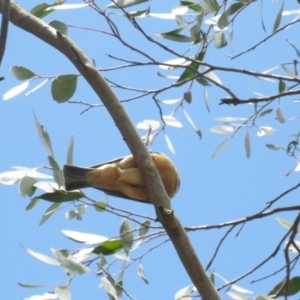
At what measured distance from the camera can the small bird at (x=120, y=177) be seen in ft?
5.17

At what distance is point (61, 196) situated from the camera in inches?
59.8

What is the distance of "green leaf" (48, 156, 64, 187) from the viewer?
4.78ft

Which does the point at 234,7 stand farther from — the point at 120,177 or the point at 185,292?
the point at 185,292

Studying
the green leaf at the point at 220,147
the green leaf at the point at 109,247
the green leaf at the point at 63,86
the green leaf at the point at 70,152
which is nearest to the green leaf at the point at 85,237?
the green leaf at the point at 109,247

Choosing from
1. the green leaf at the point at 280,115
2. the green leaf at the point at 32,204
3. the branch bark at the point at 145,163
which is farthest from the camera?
the green leaf at the point at 280,115

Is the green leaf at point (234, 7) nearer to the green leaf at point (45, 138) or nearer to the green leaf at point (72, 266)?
the green leaf at point (45, 138)

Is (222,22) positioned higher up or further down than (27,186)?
higher up

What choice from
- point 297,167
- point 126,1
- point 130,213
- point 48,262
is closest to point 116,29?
point 126,1

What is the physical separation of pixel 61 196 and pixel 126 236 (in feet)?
0.61

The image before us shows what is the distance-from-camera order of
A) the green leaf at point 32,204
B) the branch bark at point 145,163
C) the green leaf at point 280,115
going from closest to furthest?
1. the branch bark at point 145,163
2. the green leaf at point 32,204
3. the green leaf at point 280,115

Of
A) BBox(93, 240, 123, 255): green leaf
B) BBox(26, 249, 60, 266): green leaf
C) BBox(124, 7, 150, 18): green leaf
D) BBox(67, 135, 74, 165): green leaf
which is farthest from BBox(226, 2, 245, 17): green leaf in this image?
BBox(26, 249, 60, 266): green leaf

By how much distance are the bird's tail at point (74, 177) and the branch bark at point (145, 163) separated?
0.27 metres

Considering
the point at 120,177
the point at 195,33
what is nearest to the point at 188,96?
the point at 195,33

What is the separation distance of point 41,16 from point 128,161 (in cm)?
46
